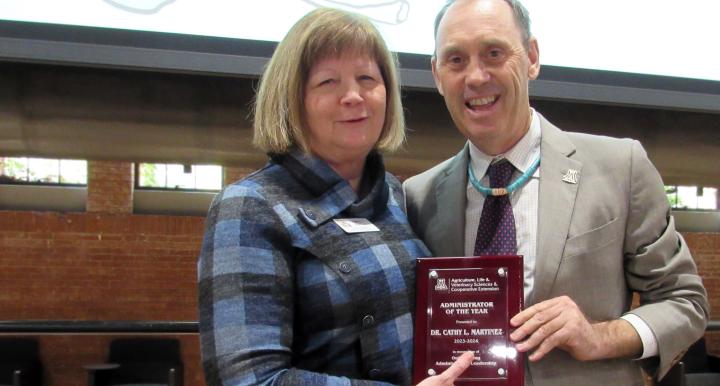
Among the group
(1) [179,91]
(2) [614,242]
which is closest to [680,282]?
(2) [614,242]

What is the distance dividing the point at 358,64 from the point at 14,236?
6.37 meters

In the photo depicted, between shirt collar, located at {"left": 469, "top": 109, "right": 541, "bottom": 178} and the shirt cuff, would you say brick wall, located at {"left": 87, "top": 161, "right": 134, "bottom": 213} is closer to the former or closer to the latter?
shirt collar, located at {"left": 469, "top": 109, "right": 541, "bottom": 178}

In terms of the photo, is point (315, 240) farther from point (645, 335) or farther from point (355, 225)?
point (645, 335)

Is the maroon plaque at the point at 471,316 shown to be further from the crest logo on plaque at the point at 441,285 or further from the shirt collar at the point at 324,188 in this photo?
the shirt collar at the point at 324,188

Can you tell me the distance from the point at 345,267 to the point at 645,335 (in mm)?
686

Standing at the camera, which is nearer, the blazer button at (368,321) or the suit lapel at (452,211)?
the blazer button at (368,321)

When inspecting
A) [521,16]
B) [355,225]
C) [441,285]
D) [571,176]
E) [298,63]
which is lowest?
[441,285]

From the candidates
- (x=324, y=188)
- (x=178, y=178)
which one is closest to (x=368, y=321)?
(x=324, y=188)

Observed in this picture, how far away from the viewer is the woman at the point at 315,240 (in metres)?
1.14

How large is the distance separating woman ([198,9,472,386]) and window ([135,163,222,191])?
6237mm

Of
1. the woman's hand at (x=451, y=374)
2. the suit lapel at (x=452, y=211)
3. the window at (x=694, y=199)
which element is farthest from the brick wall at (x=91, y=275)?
the window at (x=694, y=199)

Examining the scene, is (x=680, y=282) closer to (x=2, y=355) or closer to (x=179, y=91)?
(x=179, y=91)

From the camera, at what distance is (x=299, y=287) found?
3.94 feet

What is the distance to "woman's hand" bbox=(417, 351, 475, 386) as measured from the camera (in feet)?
3.78
